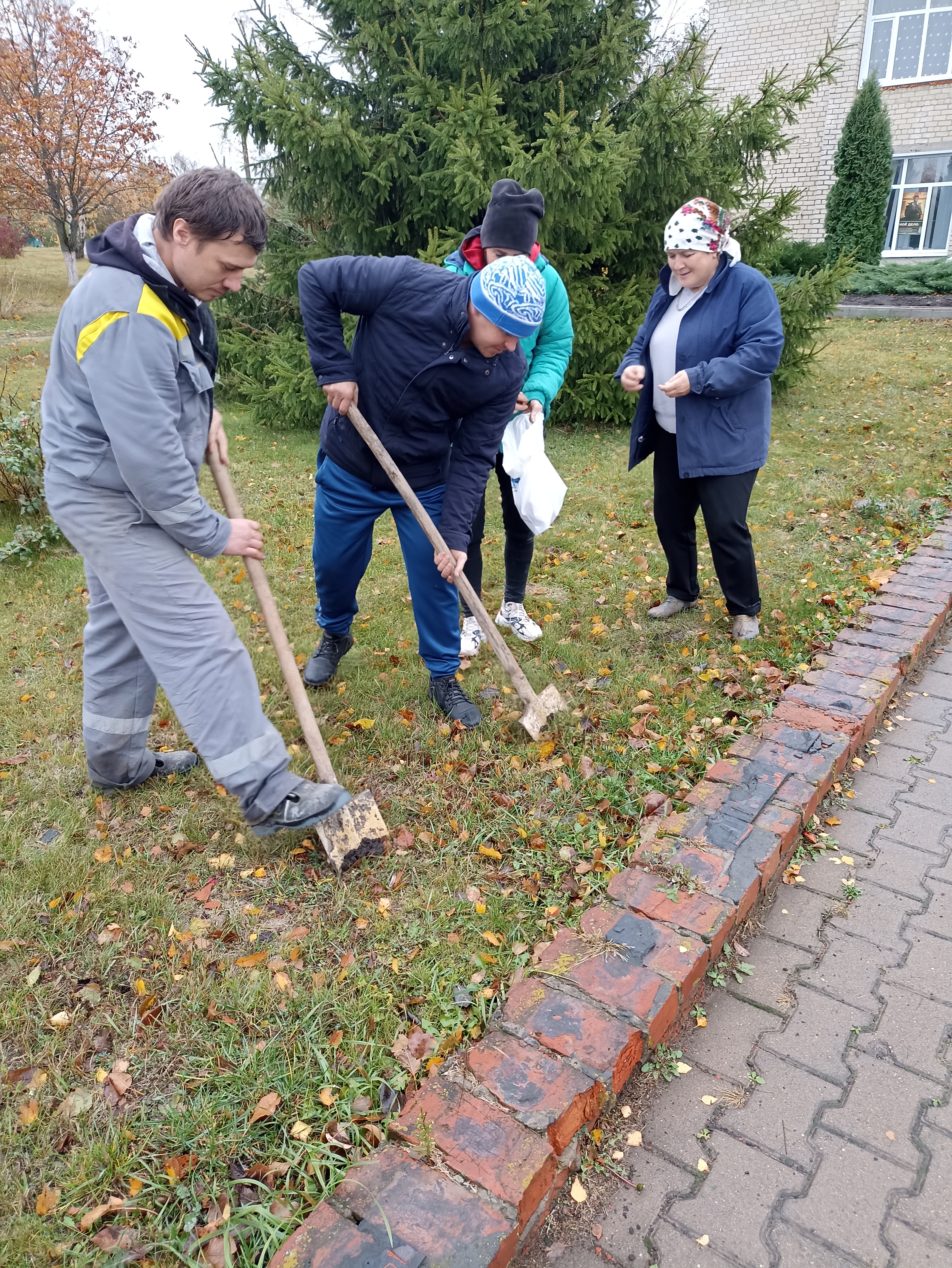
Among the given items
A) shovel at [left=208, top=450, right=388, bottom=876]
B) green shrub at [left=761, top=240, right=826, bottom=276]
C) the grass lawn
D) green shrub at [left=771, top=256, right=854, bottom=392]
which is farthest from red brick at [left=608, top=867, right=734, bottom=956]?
green shrub at [left=761, top=240, right=826, bottom=276]

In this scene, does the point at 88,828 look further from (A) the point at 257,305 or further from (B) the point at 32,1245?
(A) the point at 257,305

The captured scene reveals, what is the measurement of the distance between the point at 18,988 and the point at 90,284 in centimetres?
199

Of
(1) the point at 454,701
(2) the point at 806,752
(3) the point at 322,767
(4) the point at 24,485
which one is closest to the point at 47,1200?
(3) the point at 322,767

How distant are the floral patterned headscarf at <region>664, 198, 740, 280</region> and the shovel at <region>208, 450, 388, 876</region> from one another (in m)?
2.15

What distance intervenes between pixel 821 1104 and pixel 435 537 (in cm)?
221

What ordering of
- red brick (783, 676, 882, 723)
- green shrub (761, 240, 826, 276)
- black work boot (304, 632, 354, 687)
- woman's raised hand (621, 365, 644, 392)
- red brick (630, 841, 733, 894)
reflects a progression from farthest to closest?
1. green shrub (761, 240, 826, 276)
2. woman's raised hand (621, 365, 644, 392)
3. black work boot (304, 632, 354, 687)
4. red brick (783, 676, 882, 723)
5. red brick (630, 841, 733, 894)

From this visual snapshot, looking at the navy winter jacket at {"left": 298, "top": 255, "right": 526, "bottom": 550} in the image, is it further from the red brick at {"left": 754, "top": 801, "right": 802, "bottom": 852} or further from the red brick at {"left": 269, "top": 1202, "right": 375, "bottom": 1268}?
the red brick at {"left": 269, "top": 1202, "right": 375, "bottom": 1268}

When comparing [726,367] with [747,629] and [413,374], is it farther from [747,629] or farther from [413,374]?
[413,374]

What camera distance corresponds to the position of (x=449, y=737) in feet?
11.4

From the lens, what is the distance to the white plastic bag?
387cm

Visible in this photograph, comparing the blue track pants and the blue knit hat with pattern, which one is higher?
the blue knit hat with pattern

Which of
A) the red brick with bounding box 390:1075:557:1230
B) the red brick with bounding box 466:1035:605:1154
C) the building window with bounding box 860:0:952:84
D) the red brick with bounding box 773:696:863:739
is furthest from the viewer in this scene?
the building window with bounding box 860:0:952:84

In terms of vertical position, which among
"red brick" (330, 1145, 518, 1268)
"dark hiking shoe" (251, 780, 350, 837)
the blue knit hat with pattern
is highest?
the blue knit hat with pattern

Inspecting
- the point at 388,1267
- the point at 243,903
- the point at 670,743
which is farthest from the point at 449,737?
the point at 388,1267
